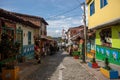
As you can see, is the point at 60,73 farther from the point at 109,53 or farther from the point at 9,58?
the point at 109,53

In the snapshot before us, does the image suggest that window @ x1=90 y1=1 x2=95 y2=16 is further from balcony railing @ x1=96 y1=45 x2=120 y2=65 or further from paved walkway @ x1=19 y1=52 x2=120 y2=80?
paved walkway @ x1=19 y1=52 x2=120 y2=80

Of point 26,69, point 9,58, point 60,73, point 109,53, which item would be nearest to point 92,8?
point 109,53

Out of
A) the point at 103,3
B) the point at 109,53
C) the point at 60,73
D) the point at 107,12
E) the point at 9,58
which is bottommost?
the point at 60,73

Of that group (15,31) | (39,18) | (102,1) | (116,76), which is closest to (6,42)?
(116,76)

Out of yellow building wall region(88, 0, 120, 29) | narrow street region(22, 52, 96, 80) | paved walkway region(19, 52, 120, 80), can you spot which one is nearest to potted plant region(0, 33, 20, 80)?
paved walkway region(19, 52, 120, 80)

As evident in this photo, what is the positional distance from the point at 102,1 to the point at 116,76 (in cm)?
1011

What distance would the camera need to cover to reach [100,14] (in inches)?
865

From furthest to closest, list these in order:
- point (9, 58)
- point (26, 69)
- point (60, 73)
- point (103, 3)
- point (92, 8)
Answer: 1. point (92, 8)
2. point (103, 3)
3. point (26, 69)
4. point (60, 73)
5. point (9, 58)

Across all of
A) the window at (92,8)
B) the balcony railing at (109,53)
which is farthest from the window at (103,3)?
the window at (92,8)

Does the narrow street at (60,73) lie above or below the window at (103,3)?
below

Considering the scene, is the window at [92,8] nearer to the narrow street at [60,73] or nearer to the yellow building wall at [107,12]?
the yellow building wall at [107,12]

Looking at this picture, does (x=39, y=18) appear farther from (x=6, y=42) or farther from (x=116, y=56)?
(x=6, y=42)

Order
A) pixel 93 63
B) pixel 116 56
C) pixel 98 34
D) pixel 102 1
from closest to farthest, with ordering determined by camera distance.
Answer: pixel 93 63, pixel 116 56, pixel 102 1, pixel 98 34

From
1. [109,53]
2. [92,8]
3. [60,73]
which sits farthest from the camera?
[92,8]
